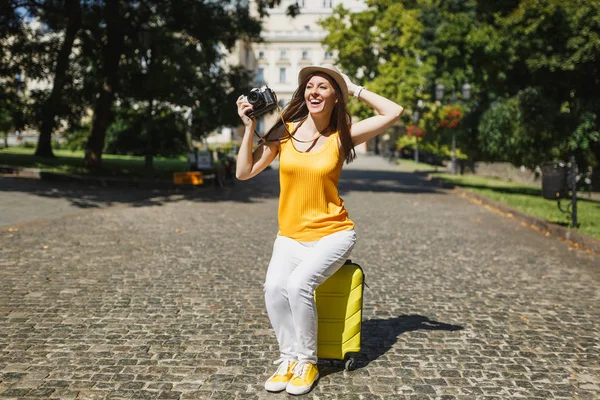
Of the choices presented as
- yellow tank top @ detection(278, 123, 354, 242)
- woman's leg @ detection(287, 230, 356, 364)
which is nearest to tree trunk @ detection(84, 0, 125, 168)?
yellow tank top @ detection(278, 123, 354, 242)

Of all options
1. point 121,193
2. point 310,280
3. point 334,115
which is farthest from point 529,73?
point 310,280

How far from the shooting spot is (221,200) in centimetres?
1528

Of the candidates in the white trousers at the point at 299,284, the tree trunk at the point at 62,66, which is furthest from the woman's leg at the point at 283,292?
the tree trunk at the point at 62,66

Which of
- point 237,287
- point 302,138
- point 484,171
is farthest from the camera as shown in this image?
point 484,171

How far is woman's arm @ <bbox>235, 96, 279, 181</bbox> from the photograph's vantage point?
3.38 m

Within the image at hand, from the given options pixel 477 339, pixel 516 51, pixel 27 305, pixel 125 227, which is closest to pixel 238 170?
pixel 477 339

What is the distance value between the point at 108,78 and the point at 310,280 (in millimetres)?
18618

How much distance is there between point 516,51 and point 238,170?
15.9 metres

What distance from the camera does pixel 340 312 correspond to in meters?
3.57

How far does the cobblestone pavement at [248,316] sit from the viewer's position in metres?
3.48

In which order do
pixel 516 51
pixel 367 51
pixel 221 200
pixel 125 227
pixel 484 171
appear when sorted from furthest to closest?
pixel 367 51
pixel 484 171
pixel 516 51
pixel 221 200
pixel 125 227

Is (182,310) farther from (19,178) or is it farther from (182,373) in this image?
(19,178)

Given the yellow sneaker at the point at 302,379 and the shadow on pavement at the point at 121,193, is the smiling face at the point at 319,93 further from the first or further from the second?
the shadow on pavement at the point at 121,193

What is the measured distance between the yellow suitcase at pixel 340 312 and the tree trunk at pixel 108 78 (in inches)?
693
